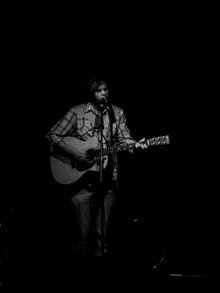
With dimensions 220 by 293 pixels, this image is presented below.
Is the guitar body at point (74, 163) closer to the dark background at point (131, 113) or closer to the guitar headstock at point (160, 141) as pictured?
the guitar headstock at point (160, 141)

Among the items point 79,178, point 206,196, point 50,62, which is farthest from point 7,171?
point 206,196

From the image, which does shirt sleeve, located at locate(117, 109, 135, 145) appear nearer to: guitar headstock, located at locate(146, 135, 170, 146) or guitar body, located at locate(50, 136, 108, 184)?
guitar body, located at locate(50, 136, 108, 184)

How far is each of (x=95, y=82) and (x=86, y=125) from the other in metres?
0.44

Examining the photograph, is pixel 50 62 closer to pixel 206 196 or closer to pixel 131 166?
pixel 131 166

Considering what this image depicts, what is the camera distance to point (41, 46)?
12.4 ft

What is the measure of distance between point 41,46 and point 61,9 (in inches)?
19.4

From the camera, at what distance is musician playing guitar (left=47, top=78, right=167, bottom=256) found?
3004 mm

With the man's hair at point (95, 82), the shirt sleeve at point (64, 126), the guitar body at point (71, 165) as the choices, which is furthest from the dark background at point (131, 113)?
the shirt sleeve at point (64, 126)

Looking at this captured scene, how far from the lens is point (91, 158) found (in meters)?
3.16

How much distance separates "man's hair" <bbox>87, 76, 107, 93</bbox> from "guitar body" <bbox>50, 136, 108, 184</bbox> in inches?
19.9

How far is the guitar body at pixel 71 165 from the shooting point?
125 inches

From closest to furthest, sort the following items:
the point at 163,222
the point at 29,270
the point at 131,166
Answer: the point at 29,270, the point at 163,222, the point at 131,166

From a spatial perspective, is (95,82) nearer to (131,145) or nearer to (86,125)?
(86,125)

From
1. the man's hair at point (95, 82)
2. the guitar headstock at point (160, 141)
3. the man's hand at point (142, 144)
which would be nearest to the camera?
the guitar headstock at point (160, 141)
